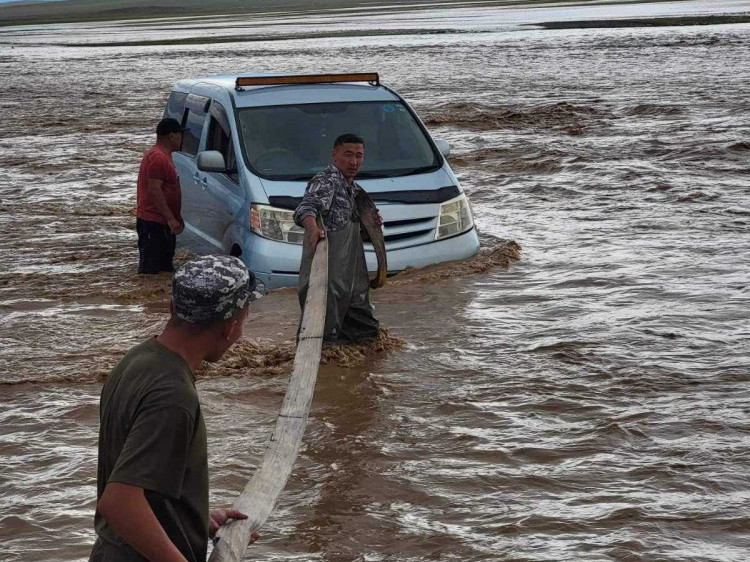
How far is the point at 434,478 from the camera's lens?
6.27 meters

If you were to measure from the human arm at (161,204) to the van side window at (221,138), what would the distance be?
2.04 feet

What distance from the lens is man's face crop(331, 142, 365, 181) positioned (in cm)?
795

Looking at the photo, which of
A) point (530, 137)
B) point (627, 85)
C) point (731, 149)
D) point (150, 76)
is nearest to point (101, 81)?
point (150, 76)

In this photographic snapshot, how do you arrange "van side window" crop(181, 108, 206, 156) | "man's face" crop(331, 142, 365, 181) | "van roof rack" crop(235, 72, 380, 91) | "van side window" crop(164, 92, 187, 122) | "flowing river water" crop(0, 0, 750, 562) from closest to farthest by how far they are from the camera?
"flowing river water" crop(0, 0, 750, 562), "man's face" crop(331, 142, 365, 181), "van roof rack" crop(235, 72, 380, 91), "van side window" crop(181, 108, 206, 156), "van side window" crop(164, 92, 187, 122)

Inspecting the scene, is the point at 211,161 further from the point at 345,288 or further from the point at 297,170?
the point at 345,288

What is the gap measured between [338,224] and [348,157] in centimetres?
45

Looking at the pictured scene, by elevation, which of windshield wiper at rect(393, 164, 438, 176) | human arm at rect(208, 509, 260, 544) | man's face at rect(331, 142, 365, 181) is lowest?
windshield wiper at rect(393, 164, 438, 176)

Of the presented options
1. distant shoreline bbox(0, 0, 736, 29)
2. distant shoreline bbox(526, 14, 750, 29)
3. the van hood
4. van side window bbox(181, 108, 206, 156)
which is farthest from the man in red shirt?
distant shoreline bbox(0, 0, 736, 29)

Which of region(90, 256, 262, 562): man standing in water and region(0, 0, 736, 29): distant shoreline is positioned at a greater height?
region(90, 256, 262, 562): man standing in water

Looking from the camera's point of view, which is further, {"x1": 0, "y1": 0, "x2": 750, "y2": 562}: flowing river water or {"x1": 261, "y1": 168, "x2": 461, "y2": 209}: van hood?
{"x1": 261, "y1": 168, "x2": 461, "y2": 209}: van hood

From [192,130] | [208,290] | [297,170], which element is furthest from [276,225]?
[208,290]

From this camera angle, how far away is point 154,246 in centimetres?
1115

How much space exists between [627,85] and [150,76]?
17.0m

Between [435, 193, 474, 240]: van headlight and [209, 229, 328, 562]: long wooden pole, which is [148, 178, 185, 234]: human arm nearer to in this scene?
[435, 193, 474, 240]: van headlight
